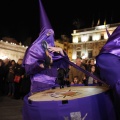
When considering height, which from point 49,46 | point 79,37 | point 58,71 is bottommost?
point 58,71

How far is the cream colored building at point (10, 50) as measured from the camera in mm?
28019

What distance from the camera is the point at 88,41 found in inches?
1898

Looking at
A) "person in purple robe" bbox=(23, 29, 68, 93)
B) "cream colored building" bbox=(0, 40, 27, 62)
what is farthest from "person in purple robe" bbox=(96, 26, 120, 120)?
"cream colored building" bbox=(0, 40, 27, 62)

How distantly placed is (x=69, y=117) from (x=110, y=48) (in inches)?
40.5

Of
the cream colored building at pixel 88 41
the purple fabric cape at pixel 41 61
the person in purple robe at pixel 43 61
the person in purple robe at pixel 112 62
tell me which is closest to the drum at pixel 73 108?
the person in purple robe at pixel 112 62

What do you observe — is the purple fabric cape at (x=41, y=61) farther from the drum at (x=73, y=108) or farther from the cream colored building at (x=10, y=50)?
the cream colored building at (x=10, y=50)

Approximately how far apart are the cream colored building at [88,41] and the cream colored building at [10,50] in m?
17.3

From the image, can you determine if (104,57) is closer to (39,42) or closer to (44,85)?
(39,42)

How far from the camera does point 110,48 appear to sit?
7.72ft

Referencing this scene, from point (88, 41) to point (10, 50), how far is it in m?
22.6

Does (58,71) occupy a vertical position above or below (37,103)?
above

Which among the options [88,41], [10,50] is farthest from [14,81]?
[88,41]

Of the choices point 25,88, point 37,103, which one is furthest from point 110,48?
point 25,88

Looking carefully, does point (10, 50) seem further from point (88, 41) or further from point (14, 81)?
point (88, 41)
